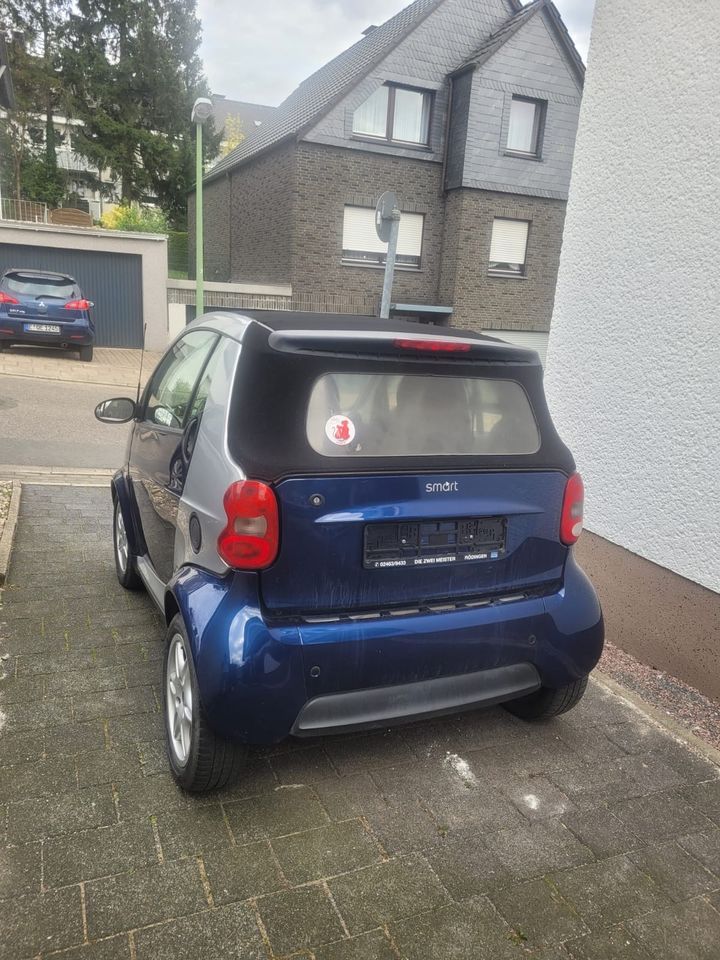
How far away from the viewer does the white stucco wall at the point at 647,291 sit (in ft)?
Result: 12.9

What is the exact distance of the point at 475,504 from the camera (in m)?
2.72

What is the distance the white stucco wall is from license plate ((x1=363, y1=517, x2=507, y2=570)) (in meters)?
1.77

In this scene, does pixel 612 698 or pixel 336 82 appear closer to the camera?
pixel 612 698

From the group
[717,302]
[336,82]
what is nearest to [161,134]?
[336,82]

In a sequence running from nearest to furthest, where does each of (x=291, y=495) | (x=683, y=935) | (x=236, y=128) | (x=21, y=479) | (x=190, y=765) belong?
(x=683, y=935)
(x=291, y=495)
(x=190, y=765)
(x=21, y=479)
(x=236, y=128)

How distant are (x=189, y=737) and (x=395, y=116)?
21531 mm

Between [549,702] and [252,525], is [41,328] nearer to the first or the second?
[252,525]

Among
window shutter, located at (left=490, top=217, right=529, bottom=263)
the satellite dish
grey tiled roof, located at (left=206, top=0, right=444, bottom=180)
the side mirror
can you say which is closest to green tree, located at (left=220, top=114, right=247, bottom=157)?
grey tiled roof, located at (left=206, top=0, right=444, bottom=180)

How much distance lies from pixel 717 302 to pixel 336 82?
21445 mm

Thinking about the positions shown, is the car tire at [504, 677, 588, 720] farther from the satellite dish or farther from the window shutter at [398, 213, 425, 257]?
the window shutter at [398, 213, 425, 257]

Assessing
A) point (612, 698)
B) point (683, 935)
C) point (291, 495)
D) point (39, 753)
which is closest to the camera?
point (683, 935)

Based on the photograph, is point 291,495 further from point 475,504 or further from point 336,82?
point 336,82

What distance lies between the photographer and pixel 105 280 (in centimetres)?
1853

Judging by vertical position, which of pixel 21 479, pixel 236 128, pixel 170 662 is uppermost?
pixel 236 128
